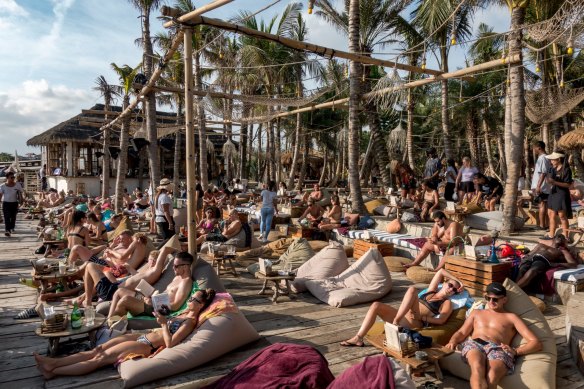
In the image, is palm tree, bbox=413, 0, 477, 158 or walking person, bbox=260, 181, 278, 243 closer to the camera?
walking person, bbox=260, 181, 278, 243

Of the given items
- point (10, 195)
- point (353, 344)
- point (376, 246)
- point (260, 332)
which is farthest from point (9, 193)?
point (353, 344)

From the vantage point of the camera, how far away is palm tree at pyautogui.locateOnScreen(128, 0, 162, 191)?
433 inches

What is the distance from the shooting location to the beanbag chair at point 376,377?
296 centimetres

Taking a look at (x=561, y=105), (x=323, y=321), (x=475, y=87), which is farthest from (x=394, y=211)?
(x=475, y=87)

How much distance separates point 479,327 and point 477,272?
2.42 metres

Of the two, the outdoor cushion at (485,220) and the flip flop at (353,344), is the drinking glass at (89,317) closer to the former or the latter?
the flip flop at (353,344)

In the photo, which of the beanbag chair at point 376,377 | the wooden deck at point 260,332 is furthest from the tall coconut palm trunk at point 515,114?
the beanbag chair at point 376,377

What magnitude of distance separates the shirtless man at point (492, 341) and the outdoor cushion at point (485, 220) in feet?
20.7

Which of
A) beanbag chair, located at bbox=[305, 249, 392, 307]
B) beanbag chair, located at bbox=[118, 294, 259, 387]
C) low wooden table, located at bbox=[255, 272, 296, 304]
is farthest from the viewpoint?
low wooden table, located at bbox=[255, 272, 296, 304]

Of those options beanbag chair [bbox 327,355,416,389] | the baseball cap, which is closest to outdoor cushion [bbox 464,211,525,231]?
the baseball cap

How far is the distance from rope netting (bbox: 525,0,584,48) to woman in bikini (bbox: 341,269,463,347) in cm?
398

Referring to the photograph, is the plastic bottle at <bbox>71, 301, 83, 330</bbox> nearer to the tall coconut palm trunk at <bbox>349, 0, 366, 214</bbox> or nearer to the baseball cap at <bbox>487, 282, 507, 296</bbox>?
the baseball cap at <bbox>487, 282, 507, 296</bbox>

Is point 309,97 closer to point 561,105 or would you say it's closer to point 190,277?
point 561,105

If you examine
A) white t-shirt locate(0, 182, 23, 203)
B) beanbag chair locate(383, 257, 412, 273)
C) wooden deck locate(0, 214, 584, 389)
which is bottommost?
wooden deck locate(0, 214, 584, 389)
